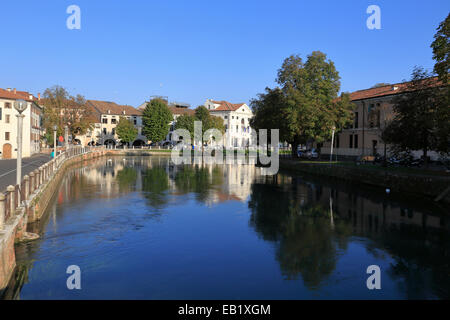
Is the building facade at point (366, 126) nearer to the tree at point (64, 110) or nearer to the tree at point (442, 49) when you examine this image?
the tree at point (442, 49)

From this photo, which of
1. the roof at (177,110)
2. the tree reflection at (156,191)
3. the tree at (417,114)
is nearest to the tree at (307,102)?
the tree at (417,114)

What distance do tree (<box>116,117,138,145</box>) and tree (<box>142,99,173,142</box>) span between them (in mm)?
4373

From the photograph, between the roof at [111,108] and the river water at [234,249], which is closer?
the river water at [234,249]

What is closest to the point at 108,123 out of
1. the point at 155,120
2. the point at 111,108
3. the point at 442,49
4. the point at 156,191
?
the point at 111,108

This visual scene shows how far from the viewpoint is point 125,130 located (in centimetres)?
9450

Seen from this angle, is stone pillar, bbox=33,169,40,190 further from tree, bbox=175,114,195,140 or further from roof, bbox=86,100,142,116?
Answer: roof, bbox=86,100,142,116

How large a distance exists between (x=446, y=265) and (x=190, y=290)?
8005mm

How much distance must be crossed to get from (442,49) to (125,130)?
83.1 m

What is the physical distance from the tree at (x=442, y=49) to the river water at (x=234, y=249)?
7816 mm

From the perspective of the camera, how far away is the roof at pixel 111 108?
101m

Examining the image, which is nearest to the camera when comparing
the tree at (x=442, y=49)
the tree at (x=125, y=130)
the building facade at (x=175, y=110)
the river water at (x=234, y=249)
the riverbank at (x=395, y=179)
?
the river water at (x=234, y=249)
